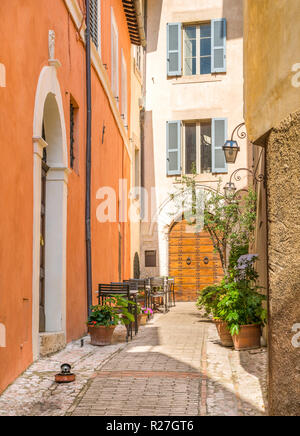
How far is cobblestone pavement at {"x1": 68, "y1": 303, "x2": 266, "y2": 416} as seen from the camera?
15.1 feet

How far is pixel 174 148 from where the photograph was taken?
17.0 metres

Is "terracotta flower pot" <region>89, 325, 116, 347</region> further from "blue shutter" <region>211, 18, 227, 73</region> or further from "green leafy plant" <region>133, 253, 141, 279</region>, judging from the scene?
"blue shutter" <region>211, 18, 227, 73</region>

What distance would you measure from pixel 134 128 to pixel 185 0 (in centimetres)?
433

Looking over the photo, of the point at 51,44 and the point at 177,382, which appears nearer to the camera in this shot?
the point at 177,382

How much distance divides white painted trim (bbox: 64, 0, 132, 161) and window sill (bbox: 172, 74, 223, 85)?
316 centimetres

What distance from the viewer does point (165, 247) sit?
55.9ft

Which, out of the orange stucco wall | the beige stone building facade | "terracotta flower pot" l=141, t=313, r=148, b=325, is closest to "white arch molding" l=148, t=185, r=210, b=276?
"terracotta flower pot" l=141, t=313, r=148, b=325

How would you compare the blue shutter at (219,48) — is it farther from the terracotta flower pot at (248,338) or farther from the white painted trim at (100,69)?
the terracotta flower pot at (248,338)

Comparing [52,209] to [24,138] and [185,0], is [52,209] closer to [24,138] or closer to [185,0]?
[24,138]

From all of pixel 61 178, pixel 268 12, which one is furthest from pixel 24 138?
pixel 268 12

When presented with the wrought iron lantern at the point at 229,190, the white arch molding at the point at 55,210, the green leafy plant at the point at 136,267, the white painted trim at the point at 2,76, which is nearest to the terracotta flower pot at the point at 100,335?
the white arch molding at the point at 55,210

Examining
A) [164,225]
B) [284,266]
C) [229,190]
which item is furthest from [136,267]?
[284,266]

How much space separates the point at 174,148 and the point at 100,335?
10080mm

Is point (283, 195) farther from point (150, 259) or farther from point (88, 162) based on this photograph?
point (150, 259)
